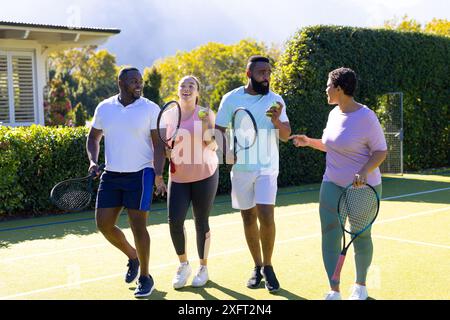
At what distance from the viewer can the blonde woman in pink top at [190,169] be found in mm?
6176

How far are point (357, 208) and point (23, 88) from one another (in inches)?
571

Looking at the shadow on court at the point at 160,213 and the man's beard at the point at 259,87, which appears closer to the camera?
the man's beard at the point at 259,87

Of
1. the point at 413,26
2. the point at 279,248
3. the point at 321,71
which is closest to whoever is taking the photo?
the point at 279,248

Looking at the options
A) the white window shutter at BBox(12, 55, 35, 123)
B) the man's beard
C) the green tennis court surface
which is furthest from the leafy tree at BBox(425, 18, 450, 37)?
the man's beard

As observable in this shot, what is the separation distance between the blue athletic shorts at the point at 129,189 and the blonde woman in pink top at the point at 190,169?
0.40m

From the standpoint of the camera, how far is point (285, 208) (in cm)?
1147

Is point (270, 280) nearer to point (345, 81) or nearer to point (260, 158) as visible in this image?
point (260, 158)

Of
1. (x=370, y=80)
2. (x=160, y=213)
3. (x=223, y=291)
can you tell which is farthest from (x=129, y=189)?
(x=370, y=80)

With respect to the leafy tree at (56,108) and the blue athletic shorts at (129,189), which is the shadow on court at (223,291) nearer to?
the blue athletic shorts at (129,189)

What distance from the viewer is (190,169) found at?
6.17 meters

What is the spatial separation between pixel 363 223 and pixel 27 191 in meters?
7.49

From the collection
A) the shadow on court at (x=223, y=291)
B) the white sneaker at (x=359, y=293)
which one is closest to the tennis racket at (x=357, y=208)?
the white sneaker at (x=359, y=293)

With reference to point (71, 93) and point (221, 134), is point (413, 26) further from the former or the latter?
point (221, 134)
